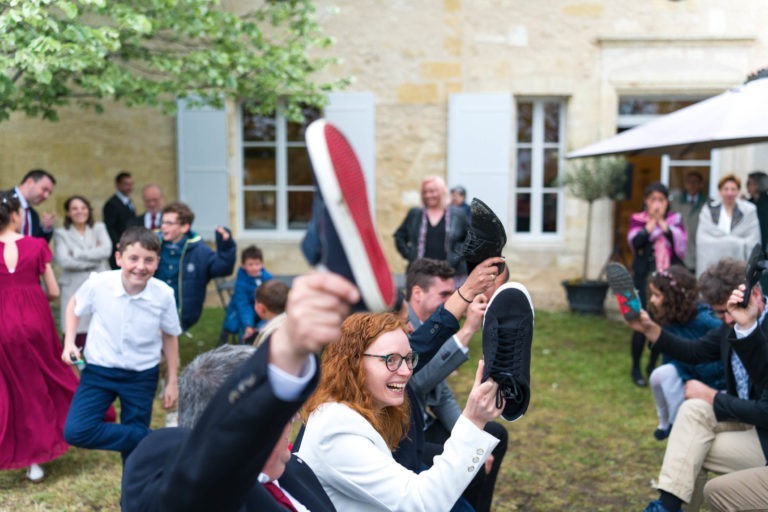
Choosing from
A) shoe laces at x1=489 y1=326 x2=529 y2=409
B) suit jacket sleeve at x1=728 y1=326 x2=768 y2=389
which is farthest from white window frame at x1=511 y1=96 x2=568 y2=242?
shoe laces at x1=489 y1=326 x2=529 y2=409

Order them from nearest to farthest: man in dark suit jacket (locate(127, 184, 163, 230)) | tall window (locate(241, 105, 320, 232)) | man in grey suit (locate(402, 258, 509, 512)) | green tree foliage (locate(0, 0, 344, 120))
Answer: man in grey suit (locate(402, 258, 509, 512))
green tree foliage (locate(0, 0, 344, 120))
man in dark suit jacket (locate(127, 184, 163, 230))
tall window (locate(241, 105, 320, 232))

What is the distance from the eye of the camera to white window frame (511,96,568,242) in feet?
33.1

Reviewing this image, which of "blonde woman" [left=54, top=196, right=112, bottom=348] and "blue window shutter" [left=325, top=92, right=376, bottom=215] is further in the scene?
"blue window shutter" [left=325, top=92, right=376, bottom=215]

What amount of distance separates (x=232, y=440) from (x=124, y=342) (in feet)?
10.1

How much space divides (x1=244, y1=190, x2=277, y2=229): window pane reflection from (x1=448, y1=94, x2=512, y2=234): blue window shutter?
252cm

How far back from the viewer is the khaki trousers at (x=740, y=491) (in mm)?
3053

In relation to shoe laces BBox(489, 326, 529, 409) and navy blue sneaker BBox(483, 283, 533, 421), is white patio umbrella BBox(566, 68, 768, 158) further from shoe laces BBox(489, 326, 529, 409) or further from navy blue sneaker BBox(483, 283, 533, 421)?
shoe laces BBox(489, 326, 529, 409)

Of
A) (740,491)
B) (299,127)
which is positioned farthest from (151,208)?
(740,491)

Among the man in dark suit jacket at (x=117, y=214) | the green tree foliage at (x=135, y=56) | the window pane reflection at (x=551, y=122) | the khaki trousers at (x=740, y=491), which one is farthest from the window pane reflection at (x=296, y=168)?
the khaki trousers at (x=740, y=491)

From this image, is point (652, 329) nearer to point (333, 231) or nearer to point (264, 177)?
point (333, 231)

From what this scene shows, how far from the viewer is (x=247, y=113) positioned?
10258mm

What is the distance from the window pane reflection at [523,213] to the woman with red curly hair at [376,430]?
7.88m

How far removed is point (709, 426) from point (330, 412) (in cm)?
209

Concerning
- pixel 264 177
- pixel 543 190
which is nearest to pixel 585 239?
pixel 543 190
